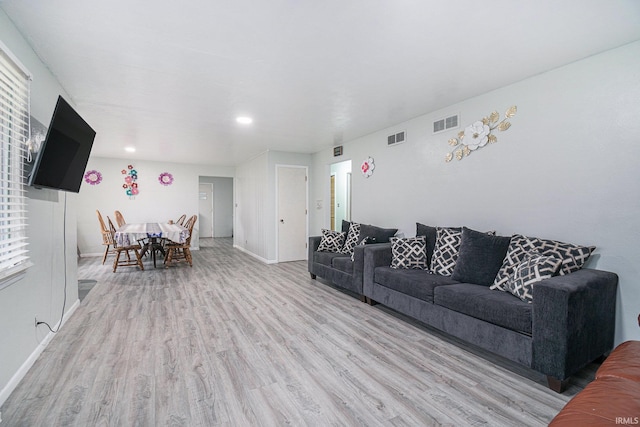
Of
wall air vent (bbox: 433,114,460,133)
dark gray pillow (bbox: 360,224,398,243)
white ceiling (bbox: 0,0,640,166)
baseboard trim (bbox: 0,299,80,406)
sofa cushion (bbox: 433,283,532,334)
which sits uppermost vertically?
white ceiling (bbox: 0,0,640,166)

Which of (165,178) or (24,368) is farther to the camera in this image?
(165,178)

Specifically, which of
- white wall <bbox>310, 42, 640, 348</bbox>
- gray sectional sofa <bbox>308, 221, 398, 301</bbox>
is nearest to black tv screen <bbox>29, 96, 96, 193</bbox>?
gray sectional sofa <bbox>308, 221, 398, 301</bbox>

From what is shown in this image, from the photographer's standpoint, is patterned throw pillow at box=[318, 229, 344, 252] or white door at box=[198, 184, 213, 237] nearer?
patterned throw pillow at box=[318, 229, 344, 252]

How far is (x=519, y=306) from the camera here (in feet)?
7.05

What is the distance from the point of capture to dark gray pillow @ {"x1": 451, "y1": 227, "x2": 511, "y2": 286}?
2744 millimetres

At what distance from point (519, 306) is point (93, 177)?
891cm

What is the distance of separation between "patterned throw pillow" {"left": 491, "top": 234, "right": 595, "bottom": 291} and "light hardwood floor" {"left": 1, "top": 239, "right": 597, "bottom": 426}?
0.71 meters

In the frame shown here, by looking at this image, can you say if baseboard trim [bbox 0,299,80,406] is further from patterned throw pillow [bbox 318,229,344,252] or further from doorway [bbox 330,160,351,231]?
doorway [bbox 330,160,351,231]

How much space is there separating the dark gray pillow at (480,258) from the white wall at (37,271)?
3.50 m

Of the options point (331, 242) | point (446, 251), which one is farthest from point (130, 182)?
point (446, 251)

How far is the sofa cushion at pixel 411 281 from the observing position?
2855mm

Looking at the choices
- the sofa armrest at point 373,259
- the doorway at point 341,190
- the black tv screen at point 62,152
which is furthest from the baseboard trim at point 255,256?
the black tv screen at point 62,152

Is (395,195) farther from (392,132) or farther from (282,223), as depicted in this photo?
(282,223)

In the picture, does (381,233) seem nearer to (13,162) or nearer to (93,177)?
(13,162)
